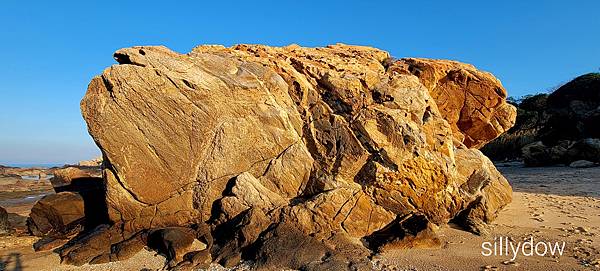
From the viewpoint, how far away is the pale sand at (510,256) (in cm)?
651

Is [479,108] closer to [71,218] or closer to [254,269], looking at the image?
[254,269]

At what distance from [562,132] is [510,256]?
30.1 meters

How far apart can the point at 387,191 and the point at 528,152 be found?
2140cm

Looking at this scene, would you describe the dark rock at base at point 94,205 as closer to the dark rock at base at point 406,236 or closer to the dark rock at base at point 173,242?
the dark rock at base at point 173,242

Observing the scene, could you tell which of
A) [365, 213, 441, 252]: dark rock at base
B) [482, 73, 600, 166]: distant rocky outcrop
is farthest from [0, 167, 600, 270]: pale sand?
[482, 73, 600, 166]: distant rocky outcrop

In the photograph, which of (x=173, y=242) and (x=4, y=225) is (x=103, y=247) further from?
(x=4, y=225)

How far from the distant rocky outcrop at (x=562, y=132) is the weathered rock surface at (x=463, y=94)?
1454 cm

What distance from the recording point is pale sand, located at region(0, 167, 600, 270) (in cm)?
651

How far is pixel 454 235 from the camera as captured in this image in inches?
324

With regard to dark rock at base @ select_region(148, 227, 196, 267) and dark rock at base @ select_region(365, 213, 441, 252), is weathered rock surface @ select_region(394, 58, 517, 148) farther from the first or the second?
dark rock at base @ select_region(148, 227, 196, 267)

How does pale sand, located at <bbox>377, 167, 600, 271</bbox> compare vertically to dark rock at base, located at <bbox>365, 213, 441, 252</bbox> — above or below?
below

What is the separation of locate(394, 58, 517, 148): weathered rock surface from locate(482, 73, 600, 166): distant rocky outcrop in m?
14.5

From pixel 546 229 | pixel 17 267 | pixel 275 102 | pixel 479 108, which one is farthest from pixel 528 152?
pixel 17 267

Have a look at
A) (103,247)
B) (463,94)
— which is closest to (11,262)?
(103,247)
